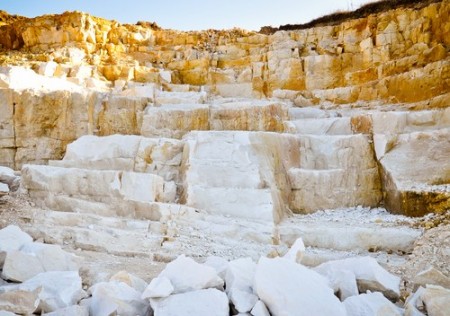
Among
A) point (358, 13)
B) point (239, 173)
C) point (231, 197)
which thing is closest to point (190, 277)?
point (231, 197)

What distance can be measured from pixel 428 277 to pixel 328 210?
3743 millimetres

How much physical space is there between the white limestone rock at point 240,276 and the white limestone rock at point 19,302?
1.50m

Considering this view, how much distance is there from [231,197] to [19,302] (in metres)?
3.98

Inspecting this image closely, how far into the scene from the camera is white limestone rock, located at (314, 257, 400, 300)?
10.7ft

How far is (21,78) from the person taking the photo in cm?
1042

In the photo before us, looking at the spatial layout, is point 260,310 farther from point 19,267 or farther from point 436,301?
point 19,267

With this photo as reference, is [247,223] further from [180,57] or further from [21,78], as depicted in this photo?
[180,57]

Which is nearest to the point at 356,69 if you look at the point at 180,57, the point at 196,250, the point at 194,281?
the point at 180,57

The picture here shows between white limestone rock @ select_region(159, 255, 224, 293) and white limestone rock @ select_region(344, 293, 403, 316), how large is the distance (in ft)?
3.49

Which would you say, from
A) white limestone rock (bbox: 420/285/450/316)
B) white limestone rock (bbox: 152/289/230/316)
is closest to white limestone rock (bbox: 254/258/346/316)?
white limestone rock (bbox: 152/289/230/316)

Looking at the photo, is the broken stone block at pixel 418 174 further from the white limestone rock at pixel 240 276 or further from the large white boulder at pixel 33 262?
the large white boulder at pixel 33 262

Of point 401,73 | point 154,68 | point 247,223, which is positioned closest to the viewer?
point 247,223

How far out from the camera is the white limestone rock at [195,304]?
2.62 m

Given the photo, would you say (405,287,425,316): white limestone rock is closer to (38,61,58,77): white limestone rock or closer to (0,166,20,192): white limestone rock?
(0,166,20,192): white limestone rock
